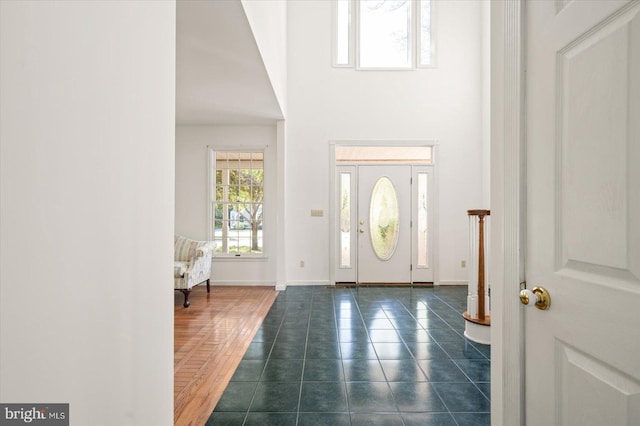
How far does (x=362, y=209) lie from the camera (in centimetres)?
582

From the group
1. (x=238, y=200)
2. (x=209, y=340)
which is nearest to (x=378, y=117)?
(x=238, y=200)

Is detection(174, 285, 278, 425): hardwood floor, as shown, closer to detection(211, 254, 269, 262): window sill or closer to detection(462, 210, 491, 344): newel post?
detection(211, 254, 269, 262): window sill

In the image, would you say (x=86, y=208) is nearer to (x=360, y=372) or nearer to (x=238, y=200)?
(x=360, y=372)

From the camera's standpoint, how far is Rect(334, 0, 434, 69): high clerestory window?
19.4 ft

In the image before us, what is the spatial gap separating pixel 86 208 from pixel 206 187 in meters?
5.22

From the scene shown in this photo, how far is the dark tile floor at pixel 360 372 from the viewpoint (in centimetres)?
201

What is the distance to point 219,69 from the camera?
3.49m

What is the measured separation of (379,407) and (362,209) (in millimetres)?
3973

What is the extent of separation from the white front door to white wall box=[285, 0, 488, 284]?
4.71 m

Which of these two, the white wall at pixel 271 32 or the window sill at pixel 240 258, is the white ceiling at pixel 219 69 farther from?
the window sill at pixel 240 258

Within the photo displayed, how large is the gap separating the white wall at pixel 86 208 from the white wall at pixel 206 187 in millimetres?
4651

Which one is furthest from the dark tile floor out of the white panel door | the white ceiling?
the white ceiling

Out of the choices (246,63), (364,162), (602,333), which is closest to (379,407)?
(602,333)

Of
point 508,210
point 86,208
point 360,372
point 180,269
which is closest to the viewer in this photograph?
point 86,208
